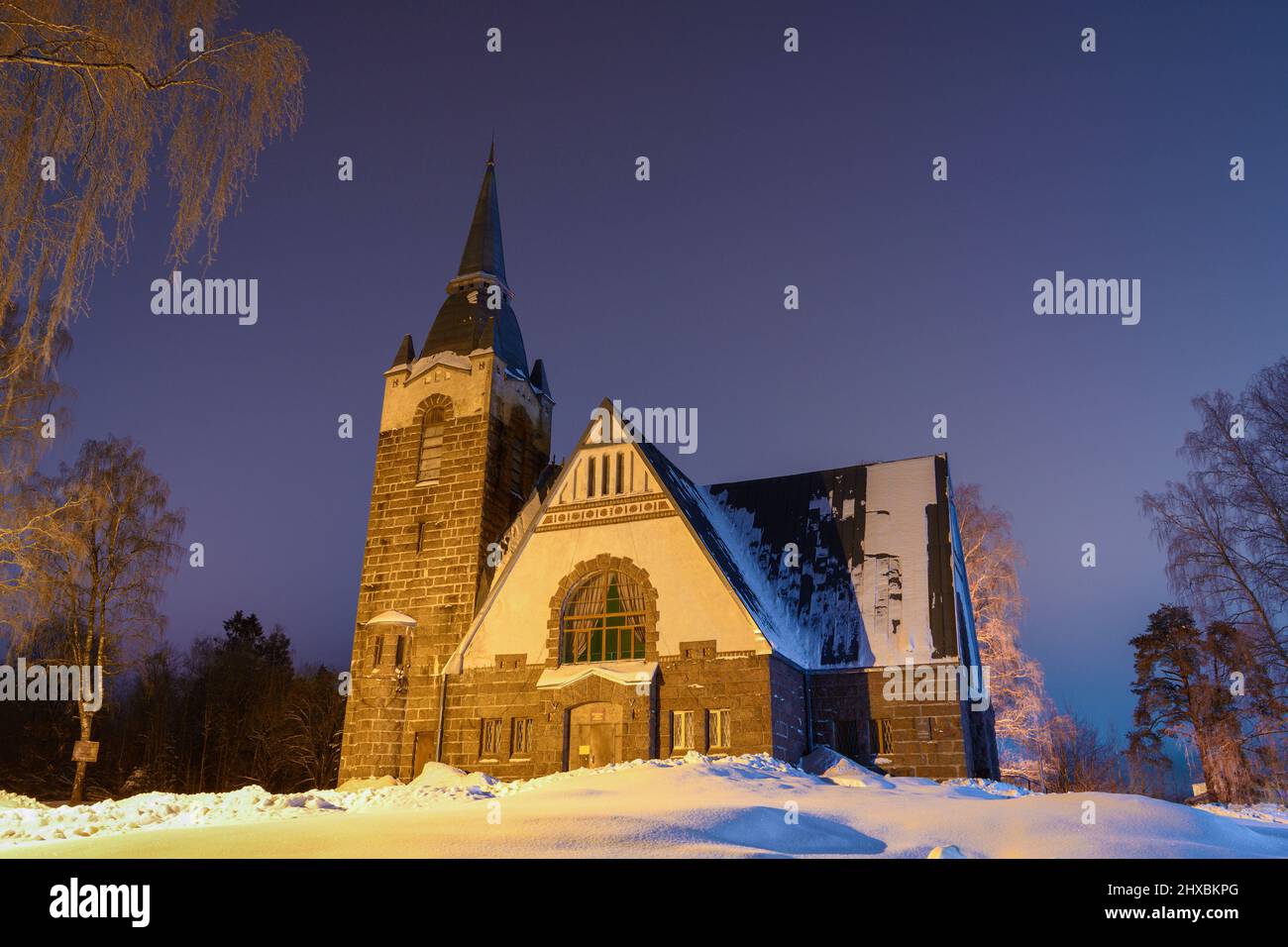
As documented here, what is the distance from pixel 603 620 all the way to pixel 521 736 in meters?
3.66

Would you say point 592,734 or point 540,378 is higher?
point 540,378

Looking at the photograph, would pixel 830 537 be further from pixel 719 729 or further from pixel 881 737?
pixel 719 729

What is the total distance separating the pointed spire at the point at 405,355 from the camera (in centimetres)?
3258

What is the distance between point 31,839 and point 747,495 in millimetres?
23600

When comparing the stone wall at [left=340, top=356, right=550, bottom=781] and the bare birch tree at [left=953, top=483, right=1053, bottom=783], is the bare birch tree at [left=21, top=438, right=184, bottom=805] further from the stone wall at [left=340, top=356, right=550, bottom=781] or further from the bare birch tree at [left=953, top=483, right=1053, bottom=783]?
the bare birch tree at [left=953, top=483, right=1053, bottom=783]

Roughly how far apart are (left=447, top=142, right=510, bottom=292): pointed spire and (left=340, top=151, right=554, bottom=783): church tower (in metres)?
0.13

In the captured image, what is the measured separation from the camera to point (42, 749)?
46.5 meters

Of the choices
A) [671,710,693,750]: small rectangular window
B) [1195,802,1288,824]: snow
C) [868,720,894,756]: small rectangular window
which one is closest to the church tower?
[671,710,693,750]: small rectangular window

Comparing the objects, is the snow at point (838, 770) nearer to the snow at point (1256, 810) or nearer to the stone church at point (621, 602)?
the stone church at point (621, 602)

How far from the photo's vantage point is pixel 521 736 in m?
24.6

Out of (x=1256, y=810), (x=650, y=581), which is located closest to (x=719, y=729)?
(x=650, y=581)

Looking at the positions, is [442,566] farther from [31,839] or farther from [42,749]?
[42,749]
